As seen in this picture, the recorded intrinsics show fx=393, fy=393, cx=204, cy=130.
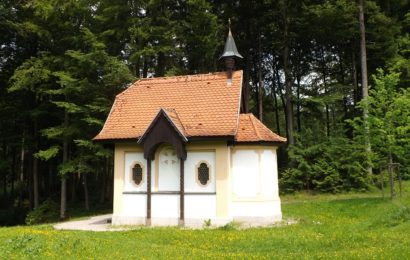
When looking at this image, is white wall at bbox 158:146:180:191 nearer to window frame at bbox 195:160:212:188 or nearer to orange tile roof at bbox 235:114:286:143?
window frame at bbox 195:160:212:188

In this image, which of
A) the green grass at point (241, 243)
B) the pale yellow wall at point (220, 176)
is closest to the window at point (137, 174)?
the pale yellow wall at point (220, 176)

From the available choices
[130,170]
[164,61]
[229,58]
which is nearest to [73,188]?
[164,61]

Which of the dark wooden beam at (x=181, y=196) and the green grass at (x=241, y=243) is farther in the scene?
the dark wooden beam at (x=181, y=196)

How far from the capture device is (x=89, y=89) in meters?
22.7

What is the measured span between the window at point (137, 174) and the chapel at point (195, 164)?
0.03m

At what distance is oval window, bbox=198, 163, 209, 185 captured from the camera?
15.8 m

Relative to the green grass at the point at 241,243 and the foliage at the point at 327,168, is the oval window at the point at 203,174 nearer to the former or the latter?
the green grass at the point at 241,243

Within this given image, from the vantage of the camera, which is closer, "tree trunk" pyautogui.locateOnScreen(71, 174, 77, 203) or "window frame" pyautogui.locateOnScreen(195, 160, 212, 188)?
"window frame" pyautogui.locateOnScreen(195, 160, 212, 188)

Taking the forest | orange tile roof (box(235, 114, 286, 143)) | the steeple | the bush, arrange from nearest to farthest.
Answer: orange tile roof (box(235, 114, 286, 143))
the steeple
the forest
the bush

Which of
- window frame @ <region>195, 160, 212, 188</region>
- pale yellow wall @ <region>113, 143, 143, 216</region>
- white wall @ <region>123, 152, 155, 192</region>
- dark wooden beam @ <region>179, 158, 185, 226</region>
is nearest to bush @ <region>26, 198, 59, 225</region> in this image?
pale yellow wall @ <region>113, 143, 143, 216</region>

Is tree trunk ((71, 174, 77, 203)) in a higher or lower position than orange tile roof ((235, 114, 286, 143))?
lower

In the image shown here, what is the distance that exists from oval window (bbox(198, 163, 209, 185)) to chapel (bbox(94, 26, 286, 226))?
0.13ft

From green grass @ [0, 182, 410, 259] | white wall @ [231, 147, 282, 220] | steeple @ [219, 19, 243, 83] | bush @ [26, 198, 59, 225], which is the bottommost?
bush @ [26, 198, 59, 225]

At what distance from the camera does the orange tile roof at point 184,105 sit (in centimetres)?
1593
